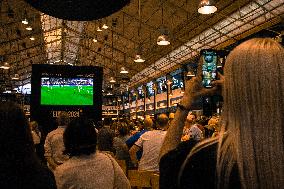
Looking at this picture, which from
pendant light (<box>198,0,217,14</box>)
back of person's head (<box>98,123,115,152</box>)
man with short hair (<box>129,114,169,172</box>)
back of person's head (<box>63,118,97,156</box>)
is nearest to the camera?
back of person's head (<box>63,118,97,156</box>)

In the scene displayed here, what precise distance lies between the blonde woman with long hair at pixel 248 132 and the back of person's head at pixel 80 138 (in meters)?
1.38

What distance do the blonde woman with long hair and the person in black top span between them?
51cm

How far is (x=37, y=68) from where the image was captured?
484 centimetres

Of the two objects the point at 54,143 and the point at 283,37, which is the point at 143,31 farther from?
the point at 54,143

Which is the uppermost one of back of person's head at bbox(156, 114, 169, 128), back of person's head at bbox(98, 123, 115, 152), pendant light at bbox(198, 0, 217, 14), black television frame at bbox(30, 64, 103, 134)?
pendant light at bbox(198, 0, 217, 14)

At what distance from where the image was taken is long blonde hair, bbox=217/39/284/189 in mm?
933

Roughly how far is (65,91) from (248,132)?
4.07 m

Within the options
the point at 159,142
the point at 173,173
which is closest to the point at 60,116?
the point at 159,142

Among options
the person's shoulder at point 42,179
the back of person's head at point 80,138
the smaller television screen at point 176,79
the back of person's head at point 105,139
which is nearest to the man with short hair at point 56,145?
the back of person's head at point 80,138

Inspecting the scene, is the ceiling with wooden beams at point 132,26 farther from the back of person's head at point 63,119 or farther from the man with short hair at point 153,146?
the back of person's head at point 63,119

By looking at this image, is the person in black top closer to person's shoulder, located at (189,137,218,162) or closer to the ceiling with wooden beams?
person's shoulder, located at (189,137,218,162)

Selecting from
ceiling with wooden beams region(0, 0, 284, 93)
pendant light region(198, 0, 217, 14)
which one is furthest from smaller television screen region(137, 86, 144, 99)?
pendant light region(198, 0, 217, 14)

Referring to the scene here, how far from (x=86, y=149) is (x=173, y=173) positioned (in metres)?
1.35

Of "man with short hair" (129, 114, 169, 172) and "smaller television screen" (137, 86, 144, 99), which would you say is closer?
"man with short hair" (129, 114, 169, 172)
